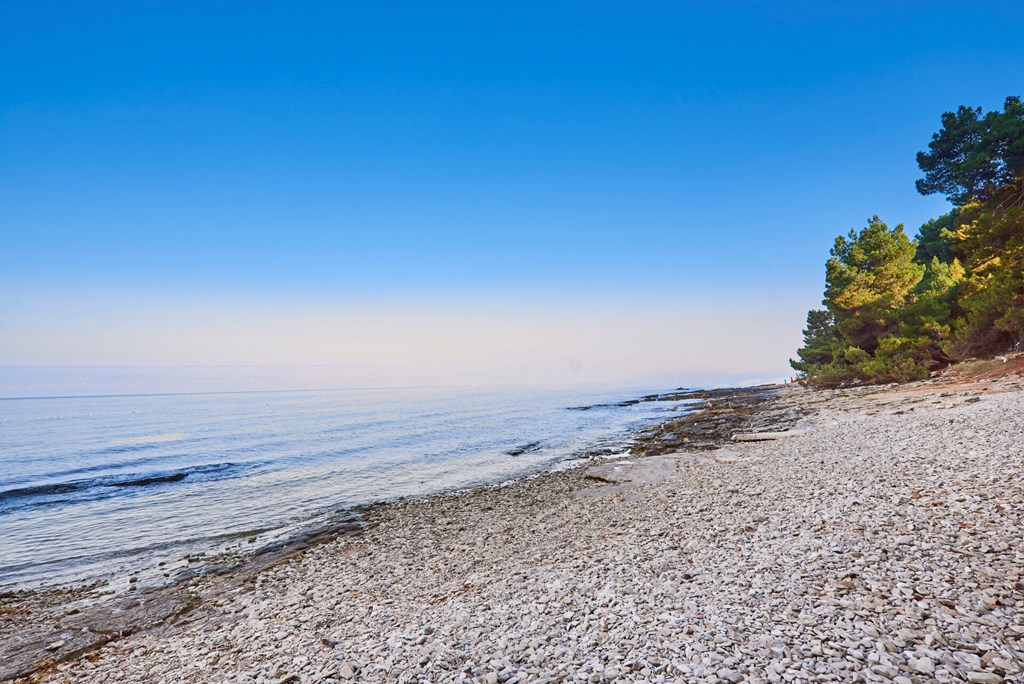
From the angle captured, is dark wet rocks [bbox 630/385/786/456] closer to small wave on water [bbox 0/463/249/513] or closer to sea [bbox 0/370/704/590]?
sea [bbox 0/370/704/590]

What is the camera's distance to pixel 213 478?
2761 centimetres

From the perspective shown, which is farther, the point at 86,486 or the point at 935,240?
the point at 935,240

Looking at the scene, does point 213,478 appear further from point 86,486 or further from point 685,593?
point 685,593

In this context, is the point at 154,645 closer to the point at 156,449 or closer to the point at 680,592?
the point at 680,592

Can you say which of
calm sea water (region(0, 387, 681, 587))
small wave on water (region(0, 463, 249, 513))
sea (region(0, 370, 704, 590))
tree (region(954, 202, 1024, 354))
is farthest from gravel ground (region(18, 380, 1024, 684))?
small wave on water (region(0, 463, 249, 513))

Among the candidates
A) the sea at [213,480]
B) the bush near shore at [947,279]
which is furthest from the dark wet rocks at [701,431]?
the bush near shore at [947,279]

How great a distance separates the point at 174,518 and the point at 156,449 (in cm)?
2627

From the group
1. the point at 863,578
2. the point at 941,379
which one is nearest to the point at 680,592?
the point at 863,578

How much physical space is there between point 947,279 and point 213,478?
60196 mm

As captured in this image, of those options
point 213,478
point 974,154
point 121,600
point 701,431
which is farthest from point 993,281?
point 213,478

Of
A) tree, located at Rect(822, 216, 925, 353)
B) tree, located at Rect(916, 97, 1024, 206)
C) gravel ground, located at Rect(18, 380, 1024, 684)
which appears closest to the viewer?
gravel ground, located at Rect(18, 380, 1024, 684)

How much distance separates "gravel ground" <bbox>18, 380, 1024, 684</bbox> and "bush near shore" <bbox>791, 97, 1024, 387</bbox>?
48.8 feet

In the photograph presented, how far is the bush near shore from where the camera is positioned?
2200 centimetres

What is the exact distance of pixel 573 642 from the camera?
19.7 feet
